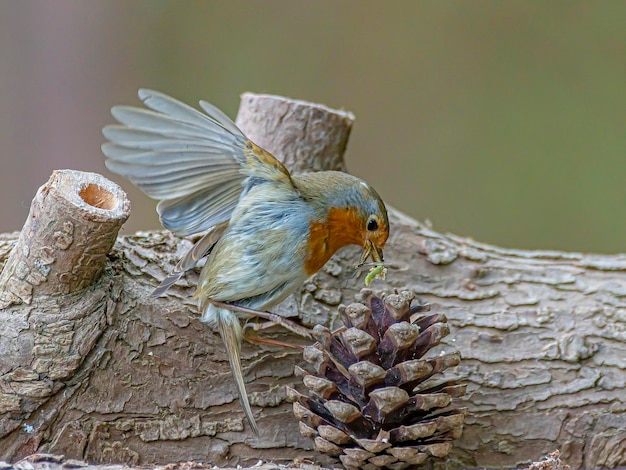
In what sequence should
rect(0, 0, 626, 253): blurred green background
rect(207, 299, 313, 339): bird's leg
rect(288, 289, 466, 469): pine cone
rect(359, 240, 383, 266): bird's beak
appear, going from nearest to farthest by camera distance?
1. rect(288, 289, 466, 469): pine cone
2. rect(207, 299, 313, 339): bird's leg
3. rect(359, 240, 383, 266): bird's beak
4. rect(0, 0, 626, 253): blurred green background

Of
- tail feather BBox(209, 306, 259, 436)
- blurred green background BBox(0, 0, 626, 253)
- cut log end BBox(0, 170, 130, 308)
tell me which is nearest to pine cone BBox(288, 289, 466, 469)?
tail feather BBox(209, 306, 259, 436)

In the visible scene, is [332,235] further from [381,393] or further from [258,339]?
[381,393]

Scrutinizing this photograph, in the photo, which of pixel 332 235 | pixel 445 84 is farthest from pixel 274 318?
pixel 445 84

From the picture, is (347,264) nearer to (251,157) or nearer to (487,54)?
(251,157)

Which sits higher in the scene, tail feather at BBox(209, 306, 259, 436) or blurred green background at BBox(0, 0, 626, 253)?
blurred green background at BBox(0, 0, 626, 253)

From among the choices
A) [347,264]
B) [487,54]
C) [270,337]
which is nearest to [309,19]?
[487,54]

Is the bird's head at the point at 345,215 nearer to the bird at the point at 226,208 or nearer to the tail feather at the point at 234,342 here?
the bird at the point at 226,208

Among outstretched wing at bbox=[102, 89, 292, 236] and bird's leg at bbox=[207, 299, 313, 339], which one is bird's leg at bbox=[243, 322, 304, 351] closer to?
bird's leg at bbox=[207, 299, 313, 339]
